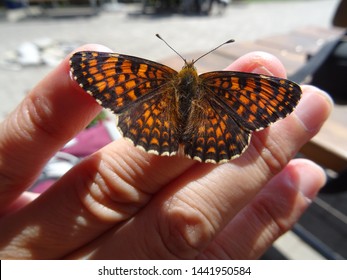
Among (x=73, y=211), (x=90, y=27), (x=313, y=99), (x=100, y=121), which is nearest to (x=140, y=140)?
(x=73, y=211)

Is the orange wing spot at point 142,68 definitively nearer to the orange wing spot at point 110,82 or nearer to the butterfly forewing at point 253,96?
the orange wing spot at point 110,82

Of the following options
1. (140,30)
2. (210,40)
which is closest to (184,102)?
(210,40)

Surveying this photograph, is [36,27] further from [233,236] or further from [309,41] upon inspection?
[233,236]

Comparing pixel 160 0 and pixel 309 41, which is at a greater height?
pixel 309 41

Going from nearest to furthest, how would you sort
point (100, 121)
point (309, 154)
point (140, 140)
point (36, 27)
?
point (140, 140)
point (309, 154)
point (100, 121)
point (36, 27)

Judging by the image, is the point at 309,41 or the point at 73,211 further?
the point at 309,41
